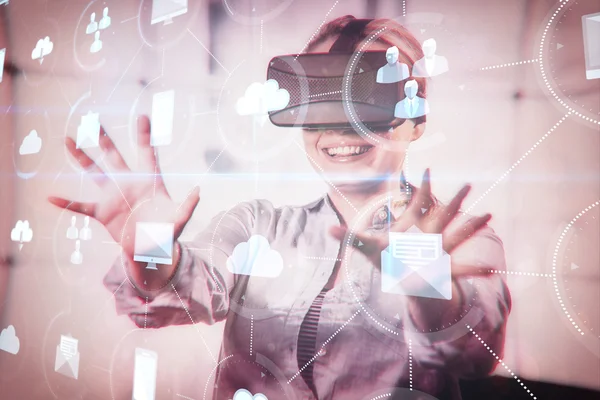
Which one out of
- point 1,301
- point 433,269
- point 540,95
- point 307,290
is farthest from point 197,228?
point 1,301

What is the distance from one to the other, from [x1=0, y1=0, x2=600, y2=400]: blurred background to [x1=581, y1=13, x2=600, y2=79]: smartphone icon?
0.03 feet

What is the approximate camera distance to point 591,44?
26.7 inches

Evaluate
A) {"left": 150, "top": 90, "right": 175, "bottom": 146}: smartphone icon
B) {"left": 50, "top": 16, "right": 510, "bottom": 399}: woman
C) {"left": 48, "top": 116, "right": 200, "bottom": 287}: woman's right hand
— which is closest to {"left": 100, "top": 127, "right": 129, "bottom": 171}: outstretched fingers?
{"left": 48, "top": 116, "right": 200, "bottom": 287}: woman's right hand

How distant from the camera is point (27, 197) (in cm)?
161

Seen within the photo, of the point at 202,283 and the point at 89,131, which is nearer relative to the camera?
the point at 202,283

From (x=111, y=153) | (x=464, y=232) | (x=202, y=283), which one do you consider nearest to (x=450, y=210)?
(x=464, y=232)

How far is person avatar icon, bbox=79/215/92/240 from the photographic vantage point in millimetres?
1385

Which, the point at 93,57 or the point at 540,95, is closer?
the point at 540,95

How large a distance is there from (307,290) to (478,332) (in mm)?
376

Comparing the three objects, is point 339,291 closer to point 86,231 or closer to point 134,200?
point 134,200

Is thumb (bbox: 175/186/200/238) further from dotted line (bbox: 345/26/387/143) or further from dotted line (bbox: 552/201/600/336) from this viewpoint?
dotted line (bbox: 552/201/600/336)

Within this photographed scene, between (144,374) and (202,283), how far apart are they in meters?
0.38

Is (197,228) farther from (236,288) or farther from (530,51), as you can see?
(530,51)

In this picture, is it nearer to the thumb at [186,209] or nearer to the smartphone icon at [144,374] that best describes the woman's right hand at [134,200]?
the thumb at [186,209]
